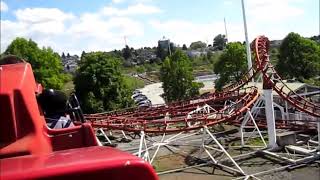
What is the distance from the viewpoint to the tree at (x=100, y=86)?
33.3 m

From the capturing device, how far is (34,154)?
2074mm

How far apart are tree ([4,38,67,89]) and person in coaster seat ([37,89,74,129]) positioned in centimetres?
3619

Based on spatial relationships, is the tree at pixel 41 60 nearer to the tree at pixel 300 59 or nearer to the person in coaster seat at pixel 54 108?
the tree at pixel 300 59

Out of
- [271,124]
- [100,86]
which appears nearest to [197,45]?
[100,86]

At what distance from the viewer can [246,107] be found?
1973cm

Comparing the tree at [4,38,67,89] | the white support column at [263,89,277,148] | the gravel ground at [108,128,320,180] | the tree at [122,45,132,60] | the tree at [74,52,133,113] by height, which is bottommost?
the gravel ground at [108,128,320,180]

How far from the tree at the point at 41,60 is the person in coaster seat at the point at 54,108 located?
36.2 m

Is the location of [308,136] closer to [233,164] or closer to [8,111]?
[233,164]

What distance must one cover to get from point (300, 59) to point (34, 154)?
47754 mm

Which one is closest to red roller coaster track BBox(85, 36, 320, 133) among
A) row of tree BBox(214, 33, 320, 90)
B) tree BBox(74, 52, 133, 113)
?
tree BBox(74, 52, 133, 113)

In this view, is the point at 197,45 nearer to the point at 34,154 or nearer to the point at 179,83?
the point at 179,83

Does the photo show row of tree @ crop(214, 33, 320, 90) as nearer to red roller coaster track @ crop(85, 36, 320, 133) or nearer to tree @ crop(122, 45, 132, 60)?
red roller coaster track @ crop(85, 36, 320, 133)

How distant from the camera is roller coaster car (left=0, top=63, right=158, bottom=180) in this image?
5.50 ft

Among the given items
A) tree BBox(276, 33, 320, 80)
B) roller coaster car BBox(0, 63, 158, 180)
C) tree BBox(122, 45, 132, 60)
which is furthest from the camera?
tree BBox(122, 45, 132, 60)
